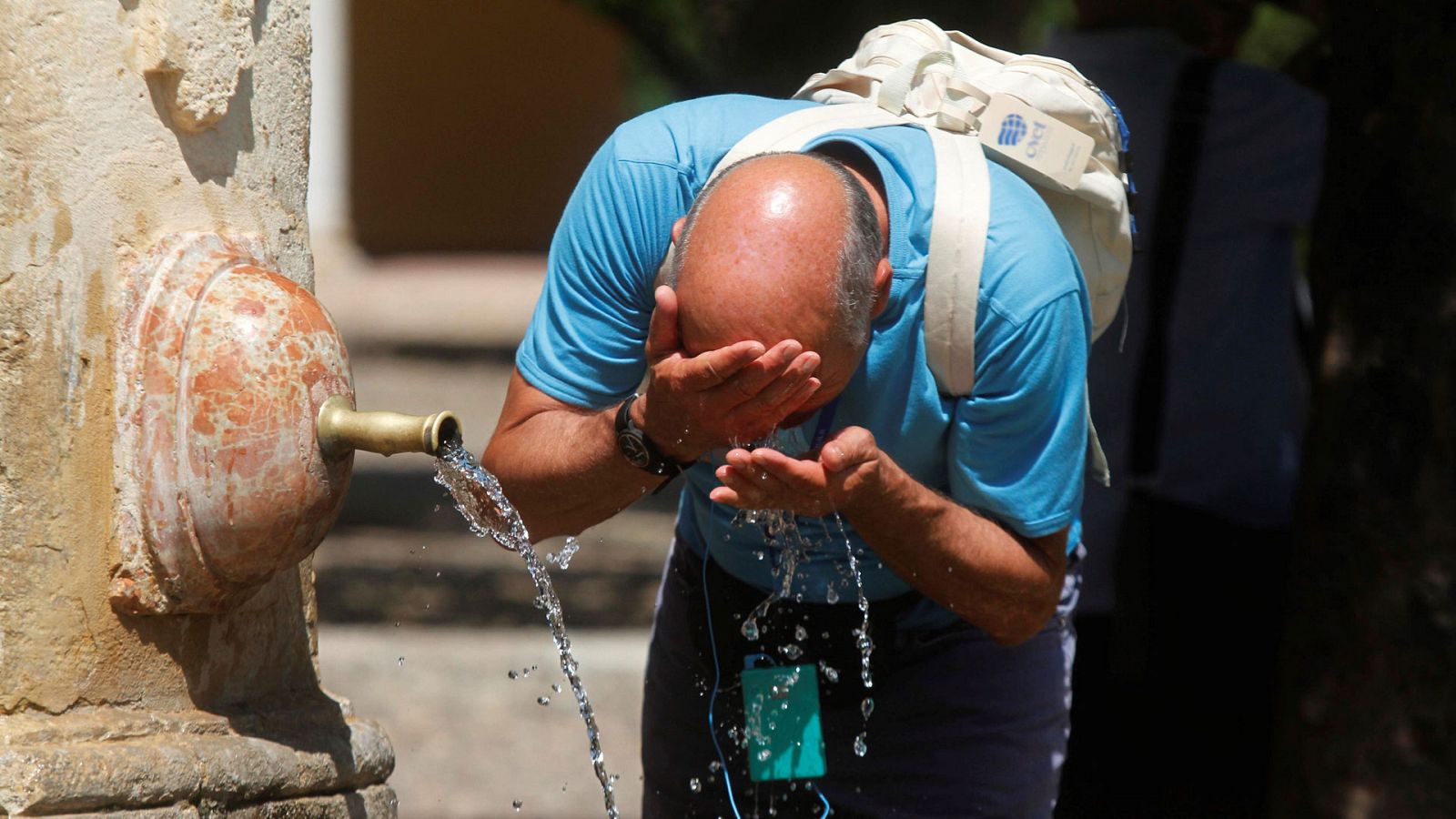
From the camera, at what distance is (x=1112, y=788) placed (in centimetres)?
416

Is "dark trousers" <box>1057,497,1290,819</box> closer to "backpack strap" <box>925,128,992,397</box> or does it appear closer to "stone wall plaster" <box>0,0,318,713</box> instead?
"backpack strap" <box>925,128,992,397</box>

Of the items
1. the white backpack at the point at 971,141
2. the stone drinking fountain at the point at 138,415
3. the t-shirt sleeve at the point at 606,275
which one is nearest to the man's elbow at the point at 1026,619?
the white backpack at the point at 971,141

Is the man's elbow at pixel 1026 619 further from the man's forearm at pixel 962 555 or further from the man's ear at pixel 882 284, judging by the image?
the man's ear at pixel 882 284

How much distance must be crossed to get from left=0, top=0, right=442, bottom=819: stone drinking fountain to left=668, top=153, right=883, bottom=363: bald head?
32cm

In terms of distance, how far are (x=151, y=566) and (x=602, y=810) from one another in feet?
9.98

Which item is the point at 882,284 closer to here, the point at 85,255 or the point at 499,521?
the point at 499,521

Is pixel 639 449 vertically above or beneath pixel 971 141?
beneath

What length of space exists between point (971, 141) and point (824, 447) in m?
0.50

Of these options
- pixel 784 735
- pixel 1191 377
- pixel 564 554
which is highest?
pixel 564 554

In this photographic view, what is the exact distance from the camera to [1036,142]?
2145mm

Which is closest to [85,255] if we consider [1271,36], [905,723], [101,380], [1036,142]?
[101,380]

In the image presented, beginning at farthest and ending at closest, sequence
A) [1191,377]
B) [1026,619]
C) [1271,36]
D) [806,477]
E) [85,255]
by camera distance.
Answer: [1271,36]
[1191,377]
[1026,619]
[806,477]
[85,255]

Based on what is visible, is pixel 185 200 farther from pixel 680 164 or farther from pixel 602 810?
pixel 602 810

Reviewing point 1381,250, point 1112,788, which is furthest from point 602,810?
point 1381,250
